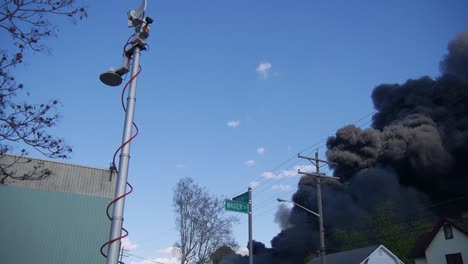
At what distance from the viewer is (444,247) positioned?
30.3m

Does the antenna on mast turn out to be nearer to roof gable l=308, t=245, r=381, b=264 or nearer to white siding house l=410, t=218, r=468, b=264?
roof gable l=308, t=245, r=381, b=264

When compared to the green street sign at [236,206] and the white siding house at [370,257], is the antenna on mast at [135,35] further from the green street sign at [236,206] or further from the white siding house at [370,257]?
the white siding house at [370,257]

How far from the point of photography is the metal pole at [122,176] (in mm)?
3492

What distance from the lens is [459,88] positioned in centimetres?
5047

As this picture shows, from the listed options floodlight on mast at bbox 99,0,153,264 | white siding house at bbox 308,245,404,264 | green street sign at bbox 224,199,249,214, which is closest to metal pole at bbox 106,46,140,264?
floodlight on mast at bbox 99,0,153,264

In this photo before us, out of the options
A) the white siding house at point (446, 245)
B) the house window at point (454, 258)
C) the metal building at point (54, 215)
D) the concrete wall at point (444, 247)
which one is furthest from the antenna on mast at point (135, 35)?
the house window at point (454, 258)

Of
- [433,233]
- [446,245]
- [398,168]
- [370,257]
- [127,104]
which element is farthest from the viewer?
[398,168]

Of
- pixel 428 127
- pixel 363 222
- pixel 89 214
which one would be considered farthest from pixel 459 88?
pixel 89 214

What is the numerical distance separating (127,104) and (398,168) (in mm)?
57455

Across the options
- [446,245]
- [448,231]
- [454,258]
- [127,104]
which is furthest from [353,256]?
[127,104]

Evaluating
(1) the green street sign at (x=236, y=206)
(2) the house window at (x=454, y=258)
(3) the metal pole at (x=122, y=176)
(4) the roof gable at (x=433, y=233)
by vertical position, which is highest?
(4) the roof gable at (x=433, y=233)

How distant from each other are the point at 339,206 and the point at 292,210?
427 inches

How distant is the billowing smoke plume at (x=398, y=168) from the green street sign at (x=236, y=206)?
36333mm

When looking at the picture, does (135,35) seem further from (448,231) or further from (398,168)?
(398,168)
